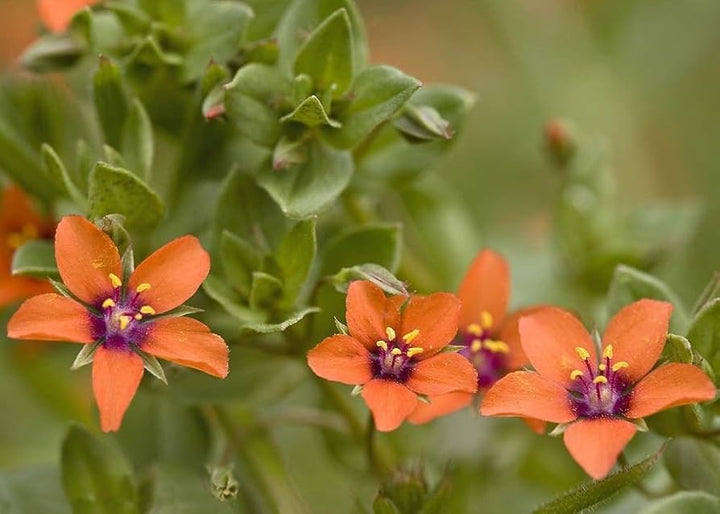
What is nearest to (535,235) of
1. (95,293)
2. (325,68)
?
(325,68)

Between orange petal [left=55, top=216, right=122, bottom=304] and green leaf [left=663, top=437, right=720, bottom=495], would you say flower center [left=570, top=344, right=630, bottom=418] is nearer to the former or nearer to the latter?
green leaf [left=663, top=437, right=720, bottom=495]

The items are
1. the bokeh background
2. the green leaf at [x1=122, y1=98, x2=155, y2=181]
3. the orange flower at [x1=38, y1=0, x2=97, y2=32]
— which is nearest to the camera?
the green leaf at [x1=122, y1=98, x2=155, y2=181]

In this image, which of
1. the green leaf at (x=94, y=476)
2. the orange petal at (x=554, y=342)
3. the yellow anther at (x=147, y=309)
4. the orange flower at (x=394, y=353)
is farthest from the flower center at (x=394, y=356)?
the green leaf at (x=94, y=476)

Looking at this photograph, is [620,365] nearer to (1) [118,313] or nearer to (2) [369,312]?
(2) [369,312]

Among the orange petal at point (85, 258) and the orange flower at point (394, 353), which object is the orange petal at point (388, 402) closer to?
the orange flower at point (394, 353)

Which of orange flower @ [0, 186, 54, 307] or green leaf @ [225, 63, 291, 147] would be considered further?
orange flower @ [0, 186, 54, 307]

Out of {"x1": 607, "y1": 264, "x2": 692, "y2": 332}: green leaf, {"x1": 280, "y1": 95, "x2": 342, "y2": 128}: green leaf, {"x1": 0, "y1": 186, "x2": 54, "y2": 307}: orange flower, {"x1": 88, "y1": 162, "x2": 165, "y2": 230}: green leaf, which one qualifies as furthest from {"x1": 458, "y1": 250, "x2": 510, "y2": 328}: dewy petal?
{"x1": 0, "y1": 186, "x2": 54, "y2": 307}: orange flower

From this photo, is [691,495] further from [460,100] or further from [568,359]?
[460,100]
